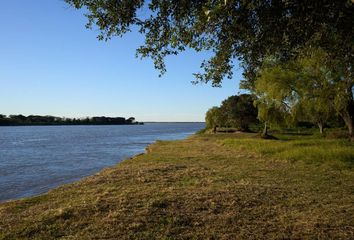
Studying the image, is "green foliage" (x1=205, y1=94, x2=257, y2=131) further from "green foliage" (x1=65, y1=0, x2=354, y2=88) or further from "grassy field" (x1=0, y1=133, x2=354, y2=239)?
"green foliage" (x1=65, y1=0, x2=354, y2=88)

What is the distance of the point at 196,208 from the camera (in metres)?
11.1

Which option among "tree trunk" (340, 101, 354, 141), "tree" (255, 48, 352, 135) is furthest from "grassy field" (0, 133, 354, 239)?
"tree trunk" (340, 101, 354, 141)

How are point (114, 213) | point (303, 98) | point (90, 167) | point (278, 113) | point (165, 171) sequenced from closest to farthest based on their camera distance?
point (114, 213) → point (165, 171) → point (90, 167) → point (303, 98) → point (278, 113)

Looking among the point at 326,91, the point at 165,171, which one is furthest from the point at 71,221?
the point at 326,91

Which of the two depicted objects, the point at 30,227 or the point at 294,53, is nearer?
the point at 30,227

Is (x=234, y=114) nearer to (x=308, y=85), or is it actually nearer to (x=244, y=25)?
(x=308, y=85)

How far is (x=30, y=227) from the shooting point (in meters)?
9.61

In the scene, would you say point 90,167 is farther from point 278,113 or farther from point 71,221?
point 278,113

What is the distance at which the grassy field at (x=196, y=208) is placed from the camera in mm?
8938

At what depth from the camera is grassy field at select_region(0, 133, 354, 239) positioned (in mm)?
8938

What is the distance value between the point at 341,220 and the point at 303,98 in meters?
28.1

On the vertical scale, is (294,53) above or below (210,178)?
above

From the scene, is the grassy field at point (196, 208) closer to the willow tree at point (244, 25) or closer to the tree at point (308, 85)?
the willow tree at point (244, 25)

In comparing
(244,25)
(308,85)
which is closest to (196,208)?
(244,25)
